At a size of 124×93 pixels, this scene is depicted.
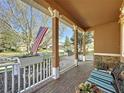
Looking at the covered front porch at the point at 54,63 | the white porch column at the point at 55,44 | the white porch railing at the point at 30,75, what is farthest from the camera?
the white porch column at the point at 55,44

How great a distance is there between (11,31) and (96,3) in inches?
154

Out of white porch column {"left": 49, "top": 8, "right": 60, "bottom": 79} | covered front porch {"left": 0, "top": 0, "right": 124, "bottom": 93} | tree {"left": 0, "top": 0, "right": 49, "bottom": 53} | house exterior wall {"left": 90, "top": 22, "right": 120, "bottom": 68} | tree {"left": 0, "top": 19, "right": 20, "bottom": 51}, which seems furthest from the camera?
house exterior wall {"left": 90, "top": 22, "right": 120, "bottom": 68}

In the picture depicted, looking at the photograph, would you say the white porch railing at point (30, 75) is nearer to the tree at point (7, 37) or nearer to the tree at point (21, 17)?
the tree at point (7, 37)

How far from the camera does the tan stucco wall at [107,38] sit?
9.59 m

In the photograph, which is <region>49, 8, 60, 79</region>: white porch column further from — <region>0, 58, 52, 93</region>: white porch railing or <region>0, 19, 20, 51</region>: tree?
<region>0, 19, 20, 51</region>: tree

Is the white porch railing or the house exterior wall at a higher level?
the house exterior wall

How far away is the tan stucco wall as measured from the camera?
959 cm

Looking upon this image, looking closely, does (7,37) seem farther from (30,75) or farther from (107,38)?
(107,38)

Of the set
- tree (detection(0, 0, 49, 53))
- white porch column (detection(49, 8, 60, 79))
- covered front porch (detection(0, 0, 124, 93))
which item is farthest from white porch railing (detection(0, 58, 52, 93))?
tree (detection(0, 0, 49, 53))

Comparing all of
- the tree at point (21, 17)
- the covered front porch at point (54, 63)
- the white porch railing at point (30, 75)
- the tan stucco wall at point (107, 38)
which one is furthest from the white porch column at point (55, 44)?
the tan stucco wall at point (107, 38)

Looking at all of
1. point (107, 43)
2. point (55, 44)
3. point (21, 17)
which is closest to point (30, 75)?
point (55, 44)

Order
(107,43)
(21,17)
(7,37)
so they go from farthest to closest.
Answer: (107,43) → (21,17) → (7,37)

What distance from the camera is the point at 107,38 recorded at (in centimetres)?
997

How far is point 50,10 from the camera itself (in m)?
5.39
